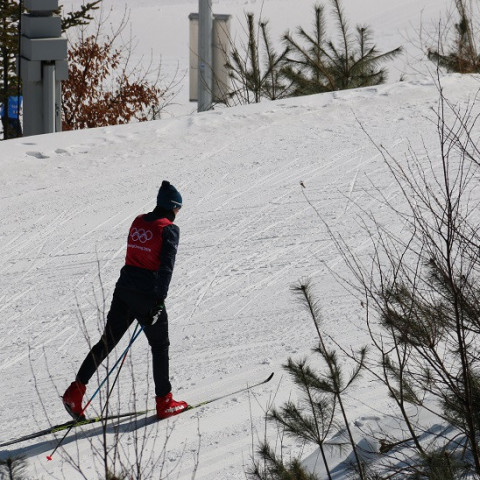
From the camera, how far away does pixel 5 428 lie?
6.74 m

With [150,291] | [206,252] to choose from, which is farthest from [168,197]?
[206,252]

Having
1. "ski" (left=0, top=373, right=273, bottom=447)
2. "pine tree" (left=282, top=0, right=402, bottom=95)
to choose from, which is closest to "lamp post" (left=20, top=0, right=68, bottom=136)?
"pine tree" (left=282, top=0, right=402, bottom=95)

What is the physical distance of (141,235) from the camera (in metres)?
6.30

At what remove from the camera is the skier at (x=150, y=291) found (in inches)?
247

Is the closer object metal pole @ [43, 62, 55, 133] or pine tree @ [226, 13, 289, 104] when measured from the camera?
metal pole @ [43, 62, 55, 133]

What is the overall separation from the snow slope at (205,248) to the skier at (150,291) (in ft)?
0.67

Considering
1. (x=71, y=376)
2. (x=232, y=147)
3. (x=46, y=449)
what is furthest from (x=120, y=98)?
(x=46, y=449)

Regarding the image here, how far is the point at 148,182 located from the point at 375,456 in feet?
21.4

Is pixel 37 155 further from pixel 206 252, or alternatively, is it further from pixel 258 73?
pixel 258 73

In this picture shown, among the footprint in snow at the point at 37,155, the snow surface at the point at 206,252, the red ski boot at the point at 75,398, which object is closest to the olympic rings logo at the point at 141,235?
the snow surface at the point at 206,252

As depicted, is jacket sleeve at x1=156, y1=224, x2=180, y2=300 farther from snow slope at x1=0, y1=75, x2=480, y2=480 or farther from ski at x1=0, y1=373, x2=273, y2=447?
ski at x1=0, y1=373, x2=273, y2=447

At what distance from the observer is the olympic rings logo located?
6277mm

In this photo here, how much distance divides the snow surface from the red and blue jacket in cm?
37

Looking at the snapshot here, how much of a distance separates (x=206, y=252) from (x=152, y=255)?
3.35 m
